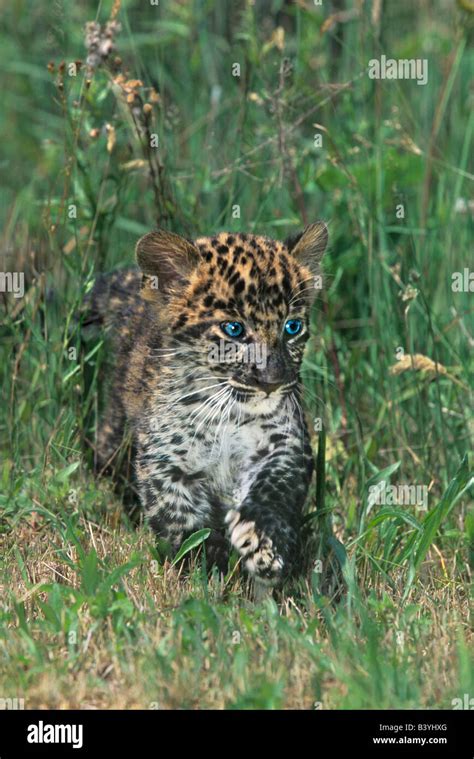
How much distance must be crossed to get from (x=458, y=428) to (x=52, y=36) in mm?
3277

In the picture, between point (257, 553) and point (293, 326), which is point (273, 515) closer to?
point (257, 553)

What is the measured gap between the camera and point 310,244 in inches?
225

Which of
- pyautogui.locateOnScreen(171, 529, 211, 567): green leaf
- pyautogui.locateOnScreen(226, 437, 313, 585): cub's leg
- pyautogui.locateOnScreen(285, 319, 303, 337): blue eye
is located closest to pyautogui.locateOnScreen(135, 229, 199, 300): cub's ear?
pyautogui.locateOnScreen(285, 319, 303, 337): blue eye

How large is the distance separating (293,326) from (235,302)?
0.32 meters

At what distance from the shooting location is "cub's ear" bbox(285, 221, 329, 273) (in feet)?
18.7

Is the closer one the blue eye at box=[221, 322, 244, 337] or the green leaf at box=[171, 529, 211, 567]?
the green leaf at box=[171, 529, 211, 567]

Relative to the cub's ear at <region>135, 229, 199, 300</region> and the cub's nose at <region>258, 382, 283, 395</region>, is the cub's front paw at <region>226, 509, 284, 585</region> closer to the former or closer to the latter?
the cub's nose at <region>258, 382, 283, 395</region>

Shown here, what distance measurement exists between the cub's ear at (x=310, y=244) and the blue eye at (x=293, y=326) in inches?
18.0

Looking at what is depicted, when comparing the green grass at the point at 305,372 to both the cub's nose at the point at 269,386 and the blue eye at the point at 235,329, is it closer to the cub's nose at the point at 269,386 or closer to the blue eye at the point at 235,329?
the cub's nose at the point at 269,386

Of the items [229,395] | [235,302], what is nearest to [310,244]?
[235,302]

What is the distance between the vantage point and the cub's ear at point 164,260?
214 inches

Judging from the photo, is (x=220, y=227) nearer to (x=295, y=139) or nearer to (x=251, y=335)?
(x=295, y=139)
